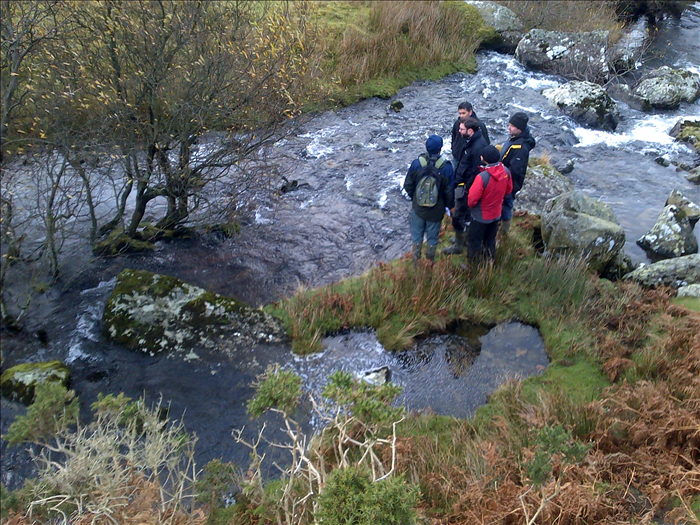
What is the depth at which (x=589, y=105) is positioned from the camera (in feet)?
43.1

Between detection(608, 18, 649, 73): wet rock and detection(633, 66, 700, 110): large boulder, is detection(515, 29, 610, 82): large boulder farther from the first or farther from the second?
detection(633, 66, 700, 110): large boulder

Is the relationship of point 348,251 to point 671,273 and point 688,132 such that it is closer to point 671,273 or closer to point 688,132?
point 671,273

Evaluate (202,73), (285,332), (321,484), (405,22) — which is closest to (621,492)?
(321,484)

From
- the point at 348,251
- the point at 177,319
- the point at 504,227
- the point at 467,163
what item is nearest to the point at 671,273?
the point at 504,227

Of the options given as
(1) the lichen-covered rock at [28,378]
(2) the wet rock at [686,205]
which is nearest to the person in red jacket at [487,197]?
(2) the wet rock at [686,205]

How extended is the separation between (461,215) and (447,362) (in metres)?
2.29

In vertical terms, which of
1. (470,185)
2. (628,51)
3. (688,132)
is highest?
(470,185)

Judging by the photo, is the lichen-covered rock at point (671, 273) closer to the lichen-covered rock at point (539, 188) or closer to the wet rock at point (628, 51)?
the lichen-covered rock at point (539, 188)

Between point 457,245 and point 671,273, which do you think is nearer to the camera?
point 671,273

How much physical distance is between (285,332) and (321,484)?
3624 millimetres

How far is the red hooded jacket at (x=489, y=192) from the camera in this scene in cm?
645

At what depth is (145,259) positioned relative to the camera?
8.49 m

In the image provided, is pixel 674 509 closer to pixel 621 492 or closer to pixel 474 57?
pixel 621 492

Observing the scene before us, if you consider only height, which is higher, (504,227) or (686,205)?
(504,227)
